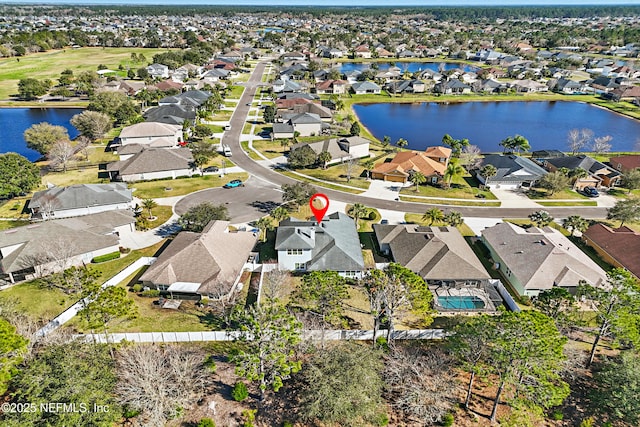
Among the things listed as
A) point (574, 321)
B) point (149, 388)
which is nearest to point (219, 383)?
point (149, 388)

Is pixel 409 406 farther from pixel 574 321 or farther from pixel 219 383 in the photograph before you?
pixel 574 321

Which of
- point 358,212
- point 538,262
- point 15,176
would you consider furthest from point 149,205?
point 538,262

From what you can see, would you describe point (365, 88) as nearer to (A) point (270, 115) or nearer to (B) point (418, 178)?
(A) point (270, 115)

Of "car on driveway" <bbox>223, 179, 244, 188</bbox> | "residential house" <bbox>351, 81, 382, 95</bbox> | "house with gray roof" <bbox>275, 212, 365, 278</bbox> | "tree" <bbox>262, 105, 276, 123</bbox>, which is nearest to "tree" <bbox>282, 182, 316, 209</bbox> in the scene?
"house with gray roof" <bbox>275, 212, 365, 278</bbox>

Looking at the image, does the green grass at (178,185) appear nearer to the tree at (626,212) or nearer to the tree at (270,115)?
the tree at (270,115)

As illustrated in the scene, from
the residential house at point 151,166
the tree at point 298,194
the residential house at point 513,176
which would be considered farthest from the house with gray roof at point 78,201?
the residential house at point 513,176
